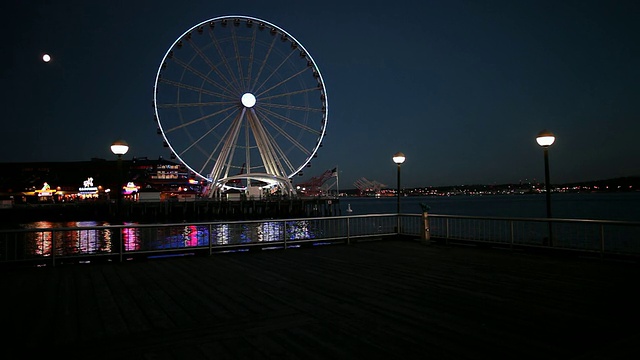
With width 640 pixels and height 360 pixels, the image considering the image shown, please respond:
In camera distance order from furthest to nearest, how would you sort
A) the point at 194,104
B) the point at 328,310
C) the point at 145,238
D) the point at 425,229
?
the point at 194,104 → the point at 145,238 → the point at 425,229 → the point at 328,310

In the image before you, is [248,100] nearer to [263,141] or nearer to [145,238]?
[263,141]

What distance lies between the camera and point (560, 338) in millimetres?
4641

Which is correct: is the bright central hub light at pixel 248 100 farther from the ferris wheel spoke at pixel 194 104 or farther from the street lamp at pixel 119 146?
the street lamp at pixel 119 146

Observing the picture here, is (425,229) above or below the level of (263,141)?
below

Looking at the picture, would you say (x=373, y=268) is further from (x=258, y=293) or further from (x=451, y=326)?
(x=451, y=326)

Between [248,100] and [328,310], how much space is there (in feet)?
116

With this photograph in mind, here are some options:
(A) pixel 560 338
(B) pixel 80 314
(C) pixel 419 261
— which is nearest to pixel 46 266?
(B) pixel 80 314

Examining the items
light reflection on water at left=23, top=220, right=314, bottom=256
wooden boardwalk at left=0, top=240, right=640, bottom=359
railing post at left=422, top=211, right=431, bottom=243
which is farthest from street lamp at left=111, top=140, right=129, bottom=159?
railing post at left=422, top=211, right=431, bottom=243

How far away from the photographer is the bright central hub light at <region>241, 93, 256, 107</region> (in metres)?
39.4

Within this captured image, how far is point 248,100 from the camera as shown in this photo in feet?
130

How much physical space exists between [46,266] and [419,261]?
8182 millimetres

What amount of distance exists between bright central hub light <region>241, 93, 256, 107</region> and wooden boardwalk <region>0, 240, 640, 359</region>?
30.8m

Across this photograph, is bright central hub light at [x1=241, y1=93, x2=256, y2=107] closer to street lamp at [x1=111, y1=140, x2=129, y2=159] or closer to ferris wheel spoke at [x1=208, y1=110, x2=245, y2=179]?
ferris wheel spoke at [x1=208, y1=110, x2=245, y2=179]

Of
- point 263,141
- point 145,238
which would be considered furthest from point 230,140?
point 145,238
